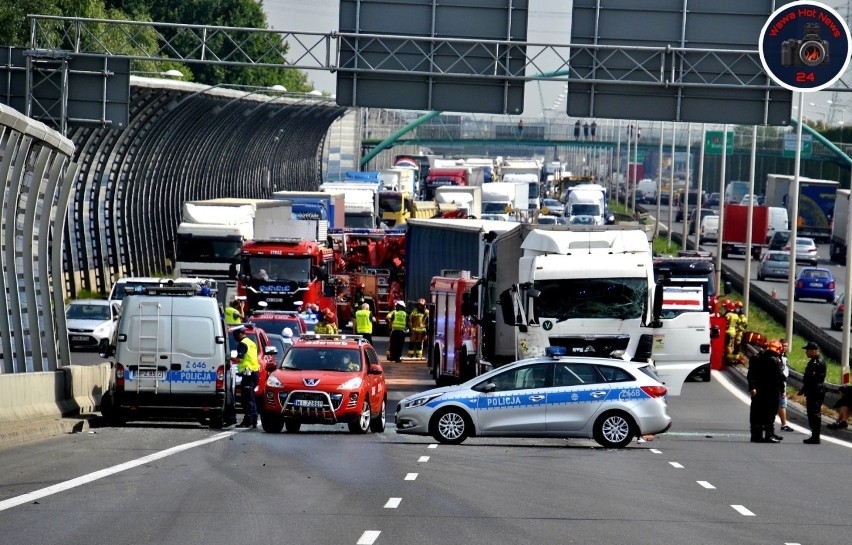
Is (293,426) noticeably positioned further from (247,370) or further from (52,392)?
(52,392)

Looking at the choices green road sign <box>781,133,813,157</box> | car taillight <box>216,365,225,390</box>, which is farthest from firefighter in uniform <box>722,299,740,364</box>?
green road sign <box>781,133,813,157</box>

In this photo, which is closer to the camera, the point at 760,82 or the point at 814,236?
the point at 760,82

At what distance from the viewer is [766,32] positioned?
31328 mm

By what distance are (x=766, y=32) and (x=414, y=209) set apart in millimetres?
44333

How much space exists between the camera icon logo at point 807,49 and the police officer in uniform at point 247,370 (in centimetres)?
1231

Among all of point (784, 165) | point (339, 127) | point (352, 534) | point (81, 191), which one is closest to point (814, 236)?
point (339, 127)

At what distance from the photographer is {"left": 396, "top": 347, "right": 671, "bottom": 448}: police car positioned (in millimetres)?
21906

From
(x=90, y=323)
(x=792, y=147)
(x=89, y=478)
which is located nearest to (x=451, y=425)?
(x=89, y=478)

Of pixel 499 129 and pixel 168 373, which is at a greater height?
pixel 499 129

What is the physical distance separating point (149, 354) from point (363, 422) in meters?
3.22

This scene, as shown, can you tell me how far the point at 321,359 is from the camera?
24031 millimetres

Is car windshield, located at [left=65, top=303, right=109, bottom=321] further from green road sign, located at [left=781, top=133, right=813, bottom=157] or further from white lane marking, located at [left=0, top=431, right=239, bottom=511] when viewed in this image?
green road sign, located at [left=781, top=133, right=813, bottom=157]

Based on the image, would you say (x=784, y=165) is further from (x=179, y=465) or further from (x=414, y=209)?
(x=179, y=465)

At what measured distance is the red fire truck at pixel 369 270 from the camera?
48.7m
